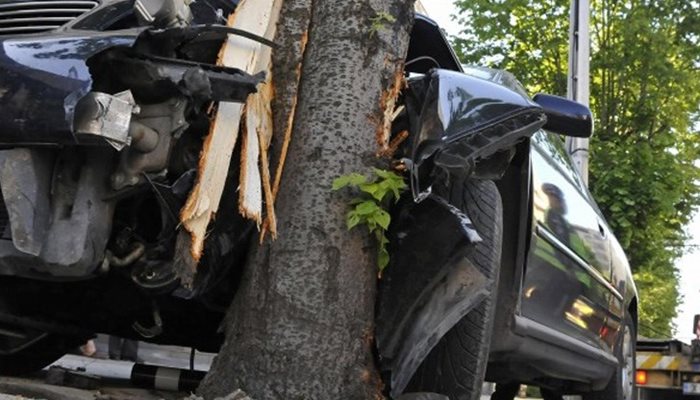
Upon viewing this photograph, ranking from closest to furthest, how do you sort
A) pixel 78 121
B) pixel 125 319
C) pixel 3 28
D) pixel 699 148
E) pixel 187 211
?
pixel 78 121 < pixel 187 211 < pixel 3 28 < pixel 125 319 < pixel 699 148

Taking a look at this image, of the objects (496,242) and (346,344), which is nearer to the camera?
(346,344)

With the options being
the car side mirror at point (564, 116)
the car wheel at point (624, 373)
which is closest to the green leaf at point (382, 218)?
the car side mirror at point (564, 116)

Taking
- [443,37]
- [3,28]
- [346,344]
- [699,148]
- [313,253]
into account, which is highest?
[699,148]

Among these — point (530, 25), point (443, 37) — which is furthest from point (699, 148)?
point (443, 37)

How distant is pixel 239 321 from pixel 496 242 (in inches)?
35.6

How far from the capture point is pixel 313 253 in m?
3.24

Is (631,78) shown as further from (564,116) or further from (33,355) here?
(33,355)

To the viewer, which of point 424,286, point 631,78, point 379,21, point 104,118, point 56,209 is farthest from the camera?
point 631,78

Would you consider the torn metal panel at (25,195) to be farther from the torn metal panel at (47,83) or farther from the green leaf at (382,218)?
the green leaf at (382,218)

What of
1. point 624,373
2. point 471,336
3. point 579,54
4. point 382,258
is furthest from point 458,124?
point 579,54

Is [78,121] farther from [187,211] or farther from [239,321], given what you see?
[239,321]

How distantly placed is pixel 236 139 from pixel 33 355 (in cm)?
180

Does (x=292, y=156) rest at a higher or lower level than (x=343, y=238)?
higher

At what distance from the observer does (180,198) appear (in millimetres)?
2936
